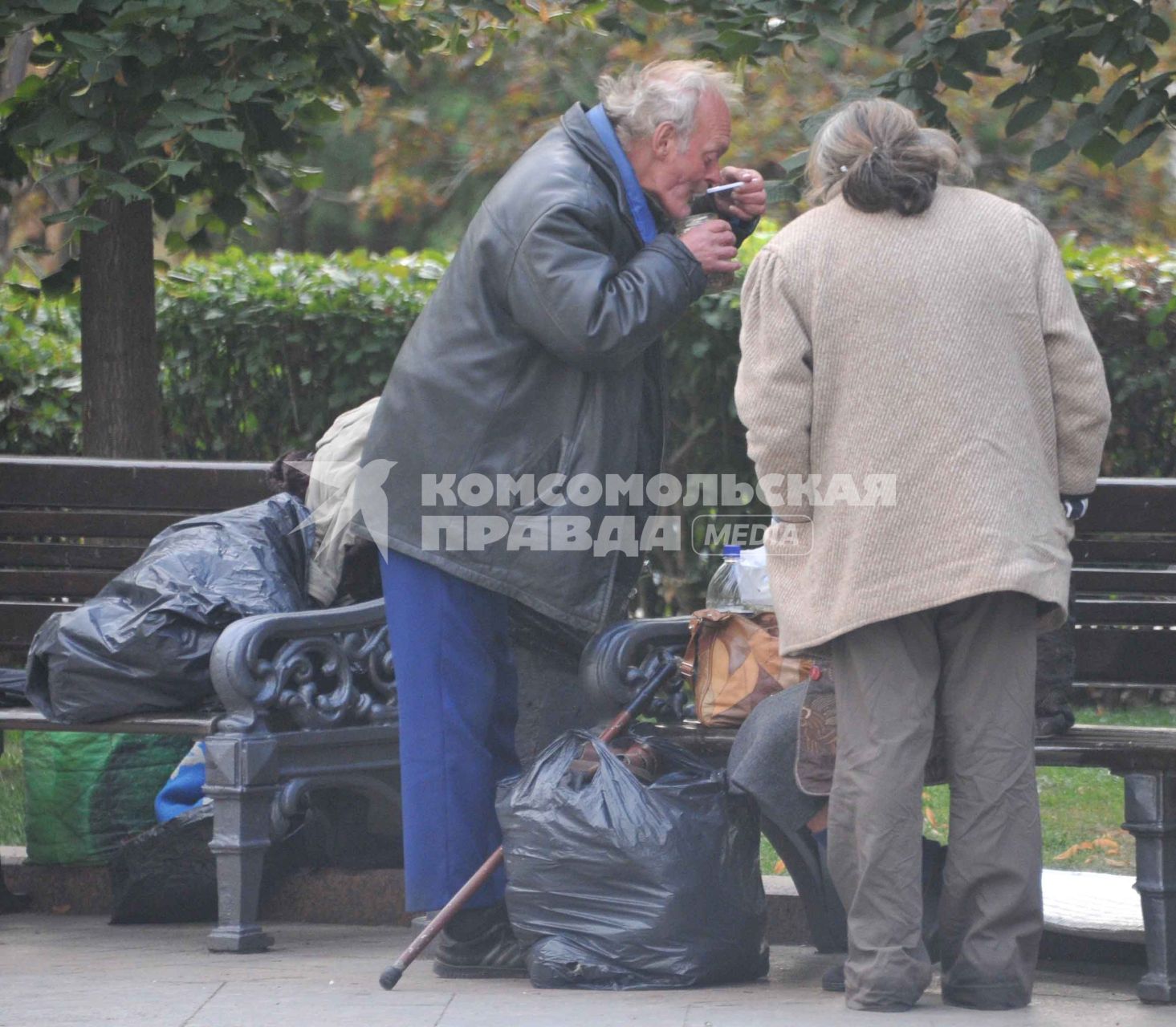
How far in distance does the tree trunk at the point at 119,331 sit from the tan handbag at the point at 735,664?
338cm

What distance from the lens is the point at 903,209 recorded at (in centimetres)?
362

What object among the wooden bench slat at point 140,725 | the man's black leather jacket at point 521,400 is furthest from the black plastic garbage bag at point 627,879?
the wooden bench slat at point 140,725

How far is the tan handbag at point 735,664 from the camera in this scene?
164 inches

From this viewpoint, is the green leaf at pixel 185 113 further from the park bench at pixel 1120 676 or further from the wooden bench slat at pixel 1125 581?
the wooden bench slat at pixel 1125 581

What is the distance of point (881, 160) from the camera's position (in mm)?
3604

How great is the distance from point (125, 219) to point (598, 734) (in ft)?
12.1

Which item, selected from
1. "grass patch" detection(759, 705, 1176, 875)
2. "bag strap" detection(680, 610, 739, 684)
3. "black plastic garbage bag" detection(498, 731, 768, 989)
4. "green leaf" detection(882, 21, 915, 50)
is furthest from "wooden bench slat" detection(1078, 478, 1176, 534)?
"green leaf" detection(882, 21, 915, 50)

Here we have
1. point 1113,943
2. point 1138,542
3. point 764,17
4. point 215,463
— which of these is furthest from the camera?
point 764,17

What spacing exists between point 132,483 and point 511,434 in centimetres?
208

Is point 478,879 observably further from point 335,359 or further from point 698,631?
point 335,359

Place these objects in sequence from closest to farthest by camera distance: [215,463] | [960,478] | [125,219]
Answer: [960,478] → [215,463] → [125,219]

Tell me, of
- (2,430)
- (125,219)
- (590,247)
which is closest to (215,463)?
(125,219)

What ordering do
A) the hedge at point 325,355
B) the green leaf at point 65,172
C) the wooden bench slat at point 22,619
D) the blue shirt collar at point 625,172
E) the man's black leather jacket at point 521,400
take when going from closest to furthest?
1. the man's black leather jacket at point 521,400
2. the blue shirt collar at point 625,172
3. the wooden bench slat at point 22,619
4. the green leaf at point 65,172
5. the hedge at point 325,355

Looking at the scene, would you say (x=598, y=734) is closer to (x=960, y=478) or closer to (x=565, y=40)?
(x=960, y=478)
